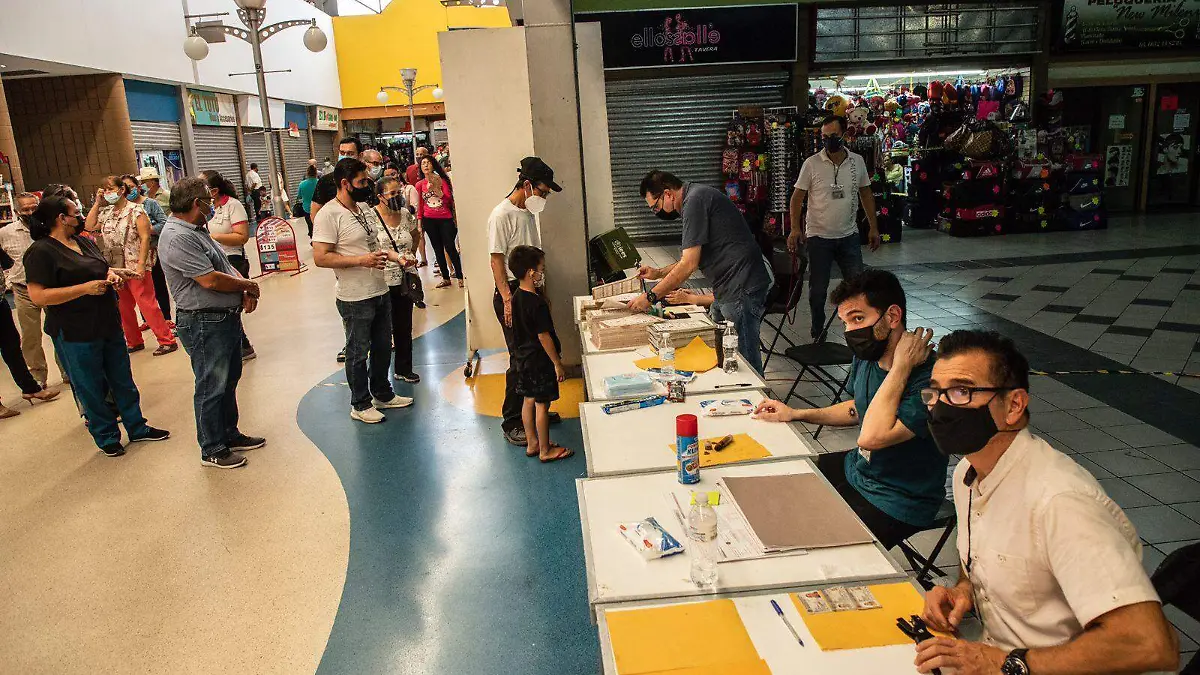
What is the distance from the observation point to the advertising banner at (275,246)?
12.1 m

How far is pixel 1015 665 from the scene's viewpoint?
158 centimetres

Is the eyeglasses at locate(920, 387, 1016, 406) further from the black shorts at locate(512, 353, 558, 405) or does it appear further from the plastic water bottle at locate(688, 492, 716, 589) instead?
the black shorts at locate(512, 353, 558, 405)

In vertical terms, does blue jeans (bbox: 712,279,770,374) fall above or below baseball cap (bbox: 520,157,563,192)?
below

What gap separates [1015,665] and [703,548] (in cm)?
73

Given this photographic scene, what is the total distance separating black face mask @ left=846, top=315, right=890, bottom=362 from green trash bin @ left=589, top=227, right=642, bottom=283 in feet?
10.9

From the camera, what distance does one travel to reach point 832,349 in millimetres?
4754

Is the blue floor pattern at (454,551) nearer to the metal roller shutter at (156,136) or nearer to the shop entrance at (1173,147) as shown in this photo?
the metal roller shutter at (156,136)

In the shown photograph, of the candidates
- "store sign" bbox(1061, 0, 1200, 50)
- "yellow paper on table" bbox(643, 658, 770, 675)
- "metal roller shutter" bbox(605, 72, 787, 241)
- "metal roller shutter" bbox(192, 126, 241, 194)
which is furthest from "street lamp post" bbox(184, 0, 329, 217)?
"store sign" bbox(1061, 0, 1200, 50)

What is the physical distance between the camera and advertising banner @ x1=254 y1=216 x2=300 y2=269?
1213 centimetres

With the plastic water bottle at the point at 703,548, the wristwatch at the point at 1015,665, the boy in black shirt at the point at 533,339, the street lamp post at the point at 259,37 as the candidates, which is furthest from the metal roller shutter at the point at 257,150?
the wristwatch at the point at 1015,665

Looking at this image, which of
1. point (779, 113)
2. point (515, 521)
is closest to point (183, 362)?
point (515, 521)

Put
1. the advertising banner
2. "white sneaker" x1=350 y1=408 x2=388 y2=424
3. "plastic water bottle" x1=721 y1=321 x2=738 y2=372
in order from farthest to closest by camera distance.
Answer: the advertising banner
"white sneaker" x1=350 y1=408 x2=388 y2=424
"plastic water bottle" x1=721 y1=321 x2=738 y2=372

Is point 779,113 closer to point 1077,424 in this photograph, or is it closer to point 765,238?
point 765,238

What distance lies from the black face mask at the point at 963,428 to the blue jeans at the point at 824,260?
4478 millimetres
